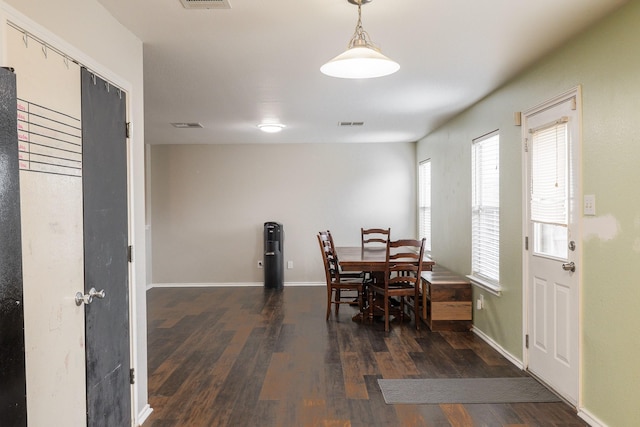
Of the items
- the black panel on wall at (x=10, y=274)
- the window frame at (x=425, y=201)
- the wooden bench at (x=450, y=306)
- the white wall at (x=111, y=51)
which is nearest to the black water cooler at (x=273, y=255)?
the window frame at (x=425, y=201)

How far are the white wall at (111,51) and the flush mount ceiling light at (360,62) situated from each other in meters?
1.14

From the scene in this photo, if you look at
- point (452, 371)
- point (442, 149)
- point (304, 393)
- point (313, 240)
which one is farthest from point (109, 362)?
point (313, 240)

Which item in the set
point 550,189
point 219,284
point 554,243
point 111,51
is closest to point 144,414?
point 111,51

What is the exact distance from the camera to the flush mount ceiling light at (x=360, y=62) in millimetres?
2156

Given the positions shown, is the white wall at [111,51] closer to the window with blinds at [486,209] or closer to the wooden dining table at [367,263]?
the wooden dining table at [367,263]

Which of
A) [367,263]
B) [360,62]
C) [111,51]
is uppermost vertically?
[111,51]

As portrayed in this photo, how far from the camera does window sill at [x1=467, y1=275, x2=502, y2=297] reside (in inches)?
168

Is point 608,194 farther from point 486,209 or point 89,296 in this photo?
point 89,296

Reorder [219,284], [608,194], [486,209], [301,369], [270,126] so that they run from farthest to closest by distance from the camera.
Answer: [219,284]
[270,126]
[486,209]
[301,369]
[608,194]

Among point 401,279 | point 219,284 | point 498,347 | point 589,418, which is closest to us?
point 589,418

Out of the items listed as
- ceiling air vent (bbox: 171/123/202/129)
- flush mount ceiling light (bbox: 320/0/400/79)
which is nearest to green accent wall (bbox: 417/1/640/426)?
flush mount ceiling light (bbox: 320/0/400/79)

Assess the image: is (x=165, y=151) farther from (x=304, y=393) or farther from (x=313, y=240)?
(x=304, y=393)

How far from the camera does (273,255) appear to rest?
25.2ft

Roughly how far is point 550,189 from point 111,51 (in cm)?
293
